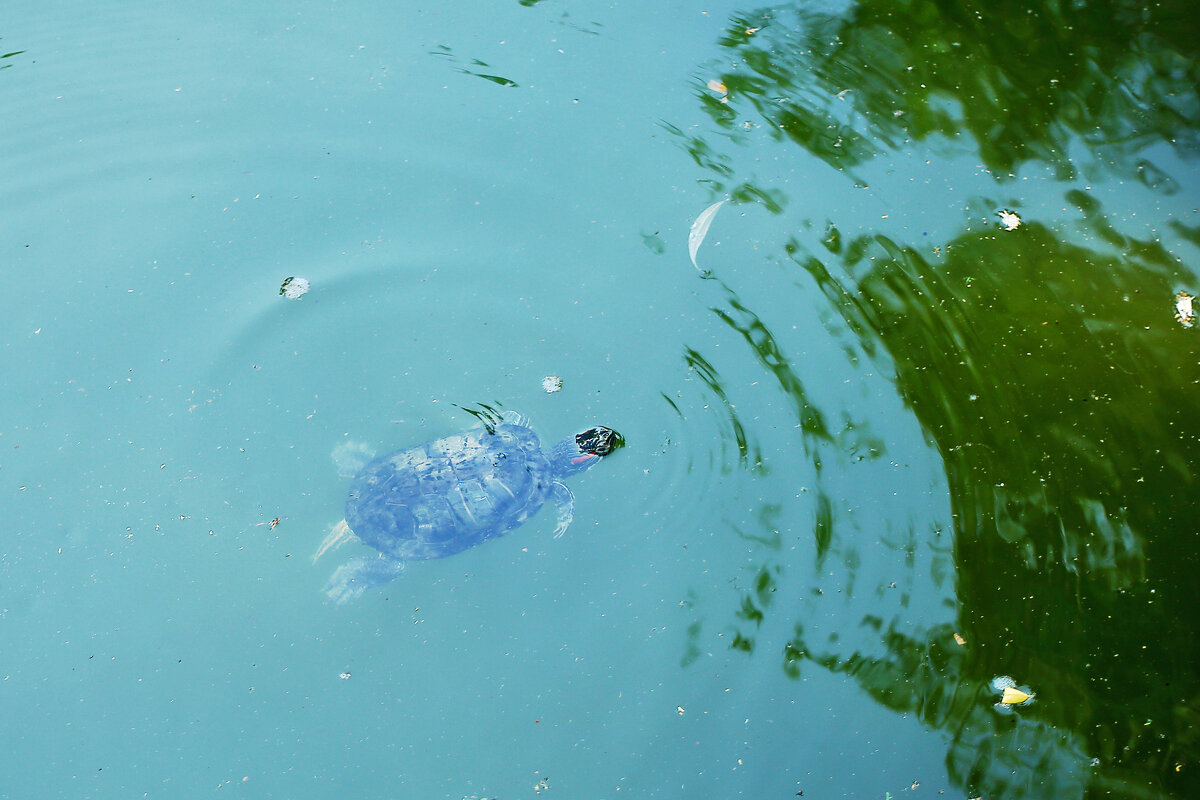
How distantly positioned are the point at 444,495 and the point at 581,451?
0.59 meters

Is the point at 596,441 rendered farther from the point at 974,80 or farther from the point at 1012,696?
the point at 974,80

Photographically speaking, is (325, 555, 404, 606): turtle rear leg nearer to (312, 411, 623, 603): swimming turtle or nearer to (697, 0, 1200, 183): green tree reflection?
(312, 411, 623, 603): swimming turtle

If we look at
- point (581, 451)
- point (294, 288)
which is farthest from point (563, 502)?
point (294, 288)

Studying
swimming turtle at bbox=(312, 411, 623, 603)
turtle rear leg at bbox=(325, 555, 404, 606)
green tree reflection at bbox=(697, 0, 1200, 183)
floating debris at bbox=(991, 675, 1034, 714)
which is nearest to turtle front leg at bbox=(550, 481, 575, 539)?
swimming turtle at bbox=(312, 411, 623, 603)

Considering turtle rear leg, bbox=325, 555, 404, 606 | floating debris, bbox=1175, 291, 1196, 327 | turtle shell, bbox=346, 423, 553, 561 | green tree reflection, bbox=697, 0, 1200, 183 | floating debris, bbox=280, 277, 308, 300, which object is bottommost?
turtle rear leg, bbox=325, 555, 404, 606

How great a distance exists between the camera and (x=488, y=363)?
3426 millimetres

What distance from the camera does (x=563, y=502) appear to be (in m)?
Result: 3.27

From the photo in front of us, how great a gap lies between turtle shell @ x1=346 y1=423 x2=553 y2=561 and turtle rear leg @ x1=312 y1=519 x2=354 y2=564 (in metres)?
0.03

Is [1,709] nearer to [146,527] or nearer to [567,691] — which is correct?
[146,527]

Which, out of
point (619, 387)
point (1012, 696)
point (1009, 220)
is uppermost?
point (1009, 220)

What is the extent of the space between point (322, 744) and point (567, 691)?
0.96 meters

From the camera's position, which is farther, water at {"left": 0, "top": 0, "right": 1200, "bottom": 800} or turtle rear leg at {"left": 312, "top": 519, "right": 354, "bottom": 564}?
turtle rear leg at {"left": 312, "top": 519, "right": 354, "bottom": 564}

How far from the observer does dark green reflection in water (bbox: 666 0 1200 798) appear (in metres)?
3.17

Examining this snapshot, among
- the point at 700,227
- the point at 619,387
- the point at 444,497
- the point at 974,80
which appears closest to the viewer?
the point at 444,497
